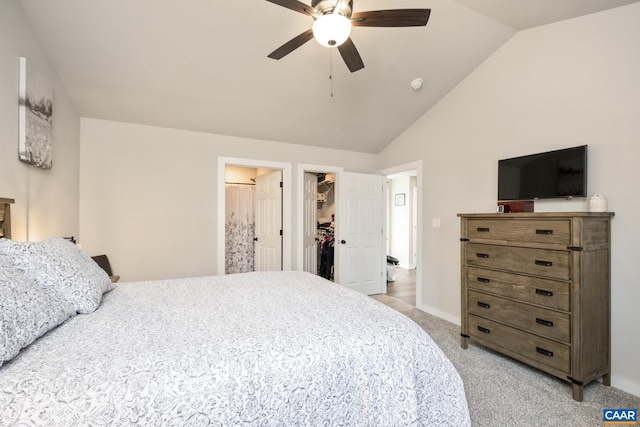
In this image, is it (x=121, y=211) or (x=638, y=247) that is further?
(x=121, y=211)

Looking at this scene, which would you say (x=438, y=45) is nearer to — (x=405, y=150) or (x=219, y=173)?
(x=405, y=150)

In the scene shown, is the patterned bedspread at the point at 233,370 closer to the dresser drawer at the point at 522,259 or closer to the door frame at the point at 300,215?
the dresser drawer at the point at 522,259

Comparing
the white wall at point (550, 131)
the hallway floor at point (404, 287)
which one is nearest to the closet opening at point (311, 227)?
the hallway floor at point (404, 287)

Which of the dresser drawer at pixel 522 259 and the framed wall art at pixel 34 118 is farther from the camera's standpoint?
the dresser drawer at pixel 522 259

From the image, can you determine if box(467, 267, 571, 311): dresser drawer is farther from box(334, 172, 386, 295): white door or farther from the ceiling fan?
the ceiling fan

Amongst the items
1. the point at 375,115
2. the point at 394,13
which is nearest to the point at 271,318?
the point at 394,13

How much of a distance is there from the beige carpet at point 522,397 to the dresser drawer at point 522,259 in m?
0.80

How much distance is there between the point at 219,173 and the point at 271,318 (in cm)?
272

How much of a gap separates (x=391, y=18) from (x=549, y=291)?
2.19 meters

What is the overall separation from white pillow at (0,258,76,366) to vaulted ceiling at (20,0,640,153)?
2.05 m

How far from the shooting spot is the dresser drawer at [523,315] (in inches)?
79.3

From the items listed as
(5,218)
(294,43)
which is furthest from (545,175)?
(5,218)

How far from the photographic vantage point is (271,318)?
126cm

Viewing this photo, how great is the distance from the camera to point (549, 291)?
2.08 m
